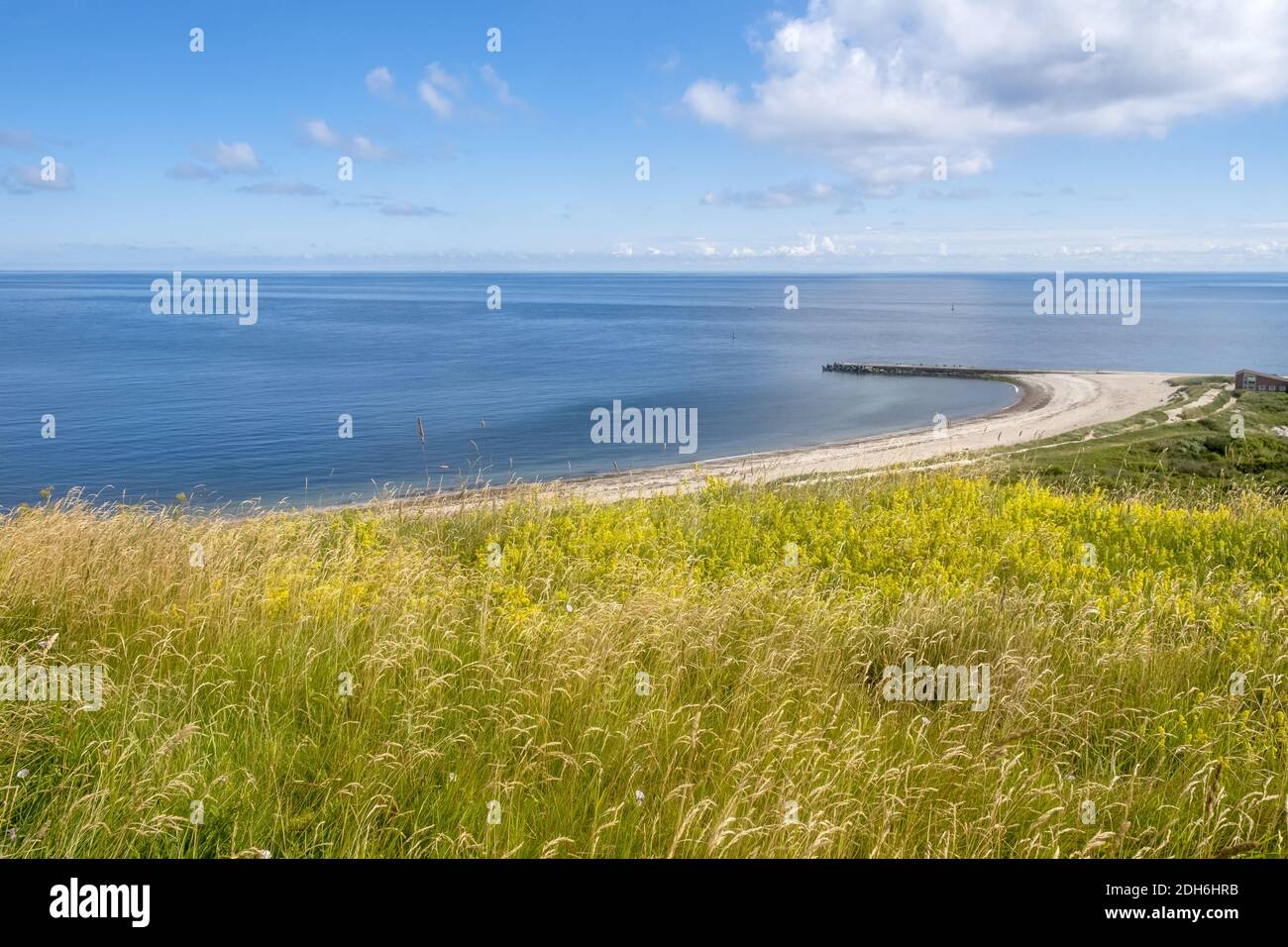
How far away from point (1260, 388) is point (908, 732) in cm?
8396

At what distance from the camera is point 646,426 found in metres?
59.4

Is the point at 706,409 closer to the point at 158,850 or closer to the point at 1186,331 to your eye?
the point at 158,850

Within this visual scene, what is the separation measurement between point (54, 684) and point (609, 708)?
3227mm

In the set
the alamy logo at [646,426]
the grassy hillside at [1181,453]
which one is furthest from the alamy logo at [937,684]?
the alamy logo at [646,426]

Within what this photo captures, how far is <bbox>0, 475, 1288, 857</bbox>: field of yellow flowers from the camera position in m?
3.78

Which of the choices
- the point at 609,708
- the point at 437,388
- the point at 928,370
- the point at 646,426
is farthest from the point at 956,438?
the point at 609,708

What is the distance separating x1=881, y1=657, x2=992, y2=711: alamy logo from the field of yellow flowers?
0.11 metres

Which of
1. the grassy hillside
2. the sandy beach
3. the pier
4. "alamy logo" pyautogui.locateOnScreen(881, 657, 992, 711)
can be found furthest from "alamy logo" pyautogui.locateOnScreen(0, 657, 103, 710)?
the pier

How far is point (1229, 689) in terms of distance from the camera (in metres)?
5.65
